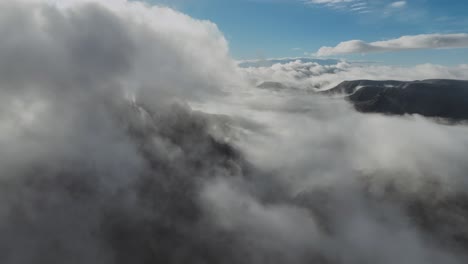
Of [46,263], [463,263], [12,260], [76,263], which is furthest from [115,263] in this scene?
[463,263]

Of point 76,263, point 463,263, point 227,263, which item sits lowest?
point 463,263

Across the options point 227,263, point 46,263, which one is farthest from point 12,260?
point 227,263

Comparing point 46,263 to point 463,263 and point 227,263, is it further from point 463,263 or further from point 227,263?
point 463,263

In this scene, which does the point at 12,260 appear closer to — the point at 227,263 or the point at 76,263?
the point at 76,263

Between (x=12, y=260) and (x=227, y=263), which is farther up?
(x=12, y=260)

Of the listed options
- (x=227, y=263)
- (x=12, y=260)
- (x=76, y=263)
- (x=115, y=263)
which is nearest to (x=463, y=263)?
(x=227, y=263)

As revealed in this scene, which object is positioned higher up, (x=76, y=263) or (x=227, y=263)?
(x=76, y=263)

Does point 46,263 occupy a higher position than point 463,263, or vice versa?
point 46,263
